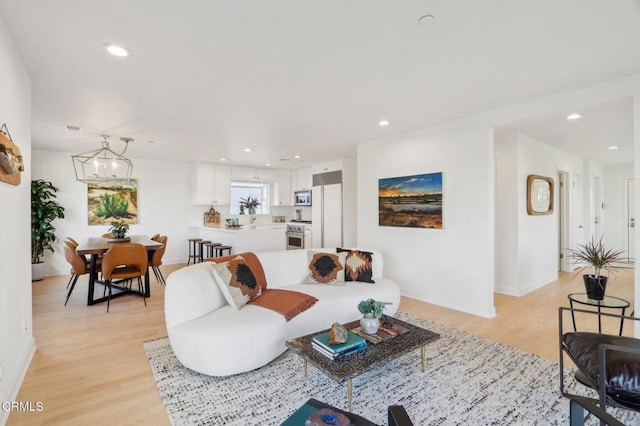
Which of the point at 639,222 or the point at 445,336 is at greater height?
the point at 639,222

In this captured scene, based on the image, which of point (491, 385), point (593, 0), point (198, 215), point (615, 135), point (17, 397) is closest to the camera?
point (593, 0)

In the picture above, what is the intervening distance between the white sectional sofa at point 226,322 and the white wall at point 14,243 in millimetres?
929

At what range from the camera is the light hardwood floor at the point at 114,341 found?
194cm

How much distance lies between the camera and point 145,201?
6754 millimetres

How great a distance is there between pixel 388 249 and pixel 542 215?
2.62 m

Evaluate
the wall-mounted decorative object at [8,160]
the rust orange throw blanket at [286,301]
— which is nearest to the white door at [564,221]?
the rust orange throw blanket at [286,301]

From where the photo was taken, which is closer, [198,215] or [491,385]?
[491,385]

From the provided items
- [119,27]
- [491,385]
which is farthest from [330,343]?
[119,27]

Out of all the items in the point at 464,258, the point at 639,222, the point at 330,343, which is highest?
the point at 639,222

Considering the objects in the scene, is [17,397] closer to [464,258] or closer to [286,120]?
[286,120]

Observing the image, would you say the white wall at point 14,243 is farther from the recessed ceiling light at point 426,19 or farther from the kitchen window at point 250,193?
the kitchen window at point 250,193

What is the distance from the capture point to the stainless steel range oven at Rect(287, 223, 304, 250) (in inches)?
292

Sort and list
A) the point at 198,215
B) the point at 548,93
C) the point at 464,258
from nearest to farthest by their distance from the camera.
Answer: the point at 548,93
the point at 464,258
the point at 198,215

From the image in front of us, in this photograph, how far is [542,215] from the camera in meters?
4.97
